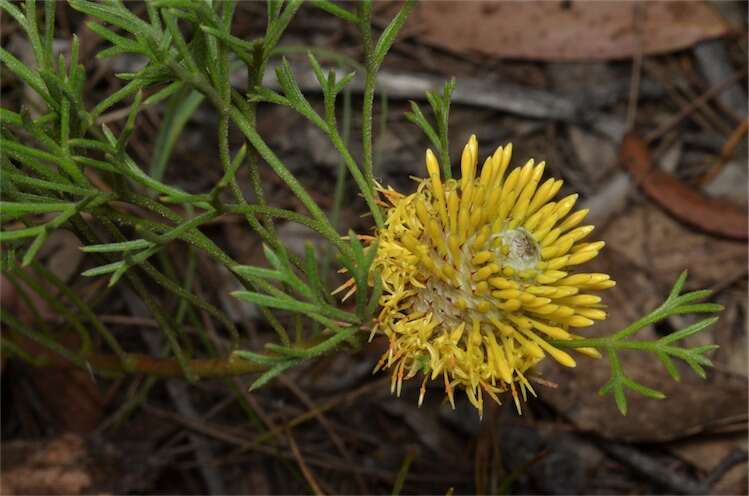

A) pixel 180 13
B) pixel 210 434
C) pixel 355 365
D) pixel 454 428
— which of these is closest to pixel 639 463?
pixel 454 428

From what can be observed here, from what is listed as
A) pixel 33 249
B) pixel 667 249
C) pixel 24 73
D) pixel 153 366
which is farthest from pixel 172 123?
pixel 667 249

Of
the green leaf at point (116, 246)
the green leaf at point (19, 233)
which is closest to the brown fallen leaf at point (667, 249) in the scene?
the green leaf at point (116, 246)

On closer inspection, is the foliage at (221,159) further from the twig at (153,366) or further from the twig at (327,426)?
the twig at (327,426)

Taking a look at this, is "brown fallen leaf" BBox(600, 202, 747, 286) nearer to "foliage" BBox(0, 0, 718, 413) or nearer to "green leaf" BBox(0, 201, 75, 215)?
"foliage" BBox(0, 0, 718, 413)

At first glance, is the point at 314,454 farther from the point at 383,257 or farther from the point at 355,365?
the point at 383,257

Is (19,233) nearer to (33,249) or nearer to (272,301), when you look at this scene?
(33,249)

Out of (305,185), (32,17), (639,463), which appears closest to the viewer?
(32,17)

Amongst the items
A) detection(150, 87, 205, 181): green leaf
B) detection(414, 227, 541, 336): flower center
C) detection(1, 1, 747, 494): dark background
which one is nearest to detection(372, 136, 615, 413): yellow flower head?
detection(414, 227, 541, 336): flower center
